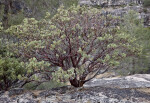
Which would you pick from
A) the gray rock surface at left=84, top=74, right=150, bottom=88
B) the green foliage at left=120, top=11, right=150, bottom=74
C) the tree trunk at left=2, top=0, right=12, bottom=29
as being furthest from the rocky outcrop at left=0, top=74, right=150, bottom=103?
the green foliage at left=120, top=11, right=150, bottom=74

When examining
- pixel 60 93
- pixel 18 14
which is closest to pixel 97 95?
pixel 60 93

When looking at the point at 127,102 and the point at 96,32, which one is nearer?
the point at 127,102

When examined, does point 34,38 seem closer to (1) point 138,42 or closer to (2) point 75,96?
(2) point 75,96

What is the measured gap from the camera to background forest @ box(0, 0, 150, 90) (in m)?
7.57

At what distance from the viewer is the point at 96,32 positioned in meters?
8.79

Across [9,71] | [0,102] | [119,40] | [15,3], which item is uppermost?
[15,3]

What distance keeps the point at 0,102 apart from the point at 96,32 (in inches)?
254

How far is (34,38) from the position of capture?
8.67 metres

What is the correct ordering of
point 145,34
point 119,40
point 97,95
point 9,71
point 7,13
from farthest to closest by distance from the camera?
1. point 145,34
2. point 7,13
3. point 119,40
4. point 97,95
5. point 9,71

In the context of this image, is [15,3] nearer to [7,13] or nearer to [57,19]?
[7,13]

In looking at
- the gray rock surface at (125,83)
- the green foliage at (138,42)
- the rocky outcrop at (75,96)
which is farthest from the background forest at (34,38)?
the gray rock surface at (125,83)

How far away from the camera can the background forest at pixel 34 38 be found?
7575 millimetres

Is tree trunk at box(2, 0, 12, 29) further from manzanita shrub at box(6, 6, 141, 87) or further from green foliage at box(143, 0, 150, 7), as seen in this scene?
green foliage at box(143, 0, 150, 7)

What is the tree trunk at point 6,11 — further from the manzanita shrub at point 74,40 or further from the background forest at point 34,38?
the manzanita shrub at point 74,40
